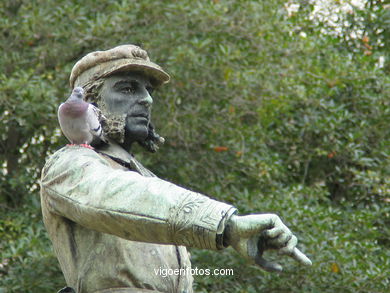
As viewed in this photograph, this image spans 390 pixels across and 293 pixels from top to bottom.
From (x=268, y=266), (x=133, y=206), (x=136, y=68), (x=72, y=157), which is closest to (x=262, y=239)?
(x=268, y=266)

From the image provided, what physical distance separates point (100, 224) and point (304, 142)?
294 inches

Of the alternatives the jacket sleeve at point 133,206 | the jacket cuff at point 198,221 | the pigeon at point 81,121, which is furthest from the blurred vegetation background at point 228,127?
the jacket cuff at point 198,221

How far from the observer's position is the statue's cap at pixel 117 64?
446 cm

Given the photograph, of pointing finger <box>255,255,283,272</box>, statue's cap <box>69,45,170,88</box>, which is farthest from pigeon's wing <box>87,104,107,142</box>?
pointing finger <box>255,255,283,272</box>

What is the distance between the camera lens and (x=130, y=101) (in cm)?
445

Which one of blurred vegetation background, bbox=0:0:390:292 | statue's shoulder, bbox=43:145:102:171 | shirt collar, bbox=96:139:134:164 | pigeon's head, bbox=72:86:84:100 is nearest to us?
statue's shoulder, bbox=43:145:102:171

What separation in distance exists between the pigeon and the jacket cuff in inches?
38.5

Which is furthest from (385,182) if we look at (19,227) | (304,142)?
(19,227)

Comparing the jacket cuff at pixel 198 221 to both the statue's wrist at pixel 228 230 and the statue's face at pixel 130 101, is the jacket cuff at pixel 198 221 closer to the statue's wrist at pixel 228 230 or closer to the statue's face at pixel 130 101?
the statue's wrist at pixel 228 230

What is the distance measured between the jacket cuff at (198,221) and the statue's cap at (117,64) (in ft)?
3.62

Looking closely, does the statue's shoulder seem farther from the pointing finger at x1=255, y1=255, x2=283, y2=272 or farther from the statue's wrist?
the pointing finger at x1=255, y1=255, x2=283, y2=272

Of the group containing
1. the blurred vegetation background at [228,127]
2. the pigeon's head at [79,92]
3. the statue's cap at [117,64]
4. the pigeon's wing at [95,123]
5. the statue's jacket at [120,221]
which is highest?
the statue's cap at [117,64]

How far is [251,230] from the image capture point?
331 cm

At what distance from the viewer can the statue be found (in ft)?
11.1
